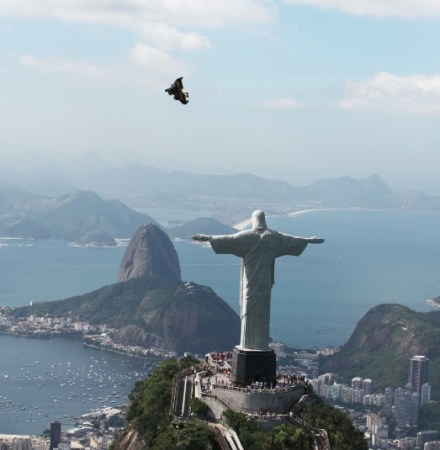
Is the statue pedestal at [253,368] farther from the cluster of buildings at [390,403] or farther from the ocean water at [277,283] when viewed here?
the ocean water at [277,283]

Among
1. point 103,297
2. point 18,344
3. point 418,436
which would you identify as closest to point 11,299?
point 103,297

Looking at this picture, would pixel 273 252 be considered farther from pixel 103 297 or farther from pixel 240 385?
pixel 103 297

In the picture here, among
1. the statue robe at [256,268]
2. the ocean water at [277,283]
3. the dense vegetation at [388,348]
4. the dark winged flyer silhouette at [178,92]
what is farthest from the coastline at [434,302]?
the dark winged flyer silhouette at [178,92]

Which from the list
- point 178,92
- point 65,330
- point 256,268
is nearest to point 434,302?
point 65,330

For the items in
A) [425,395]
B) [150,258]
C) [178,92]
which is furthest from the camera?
[150,258]

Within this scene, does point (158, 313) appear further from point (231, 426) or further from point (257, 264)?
point (231, 426)

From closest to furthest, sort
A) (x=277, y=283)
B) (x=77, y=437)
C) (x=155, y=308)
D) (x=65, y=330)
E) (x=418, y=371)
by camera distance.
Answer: (x=77, y=437) < (x=418, y=371) < (x=65, y=330) < (x=155, y=308) < (x=277, y=283)
